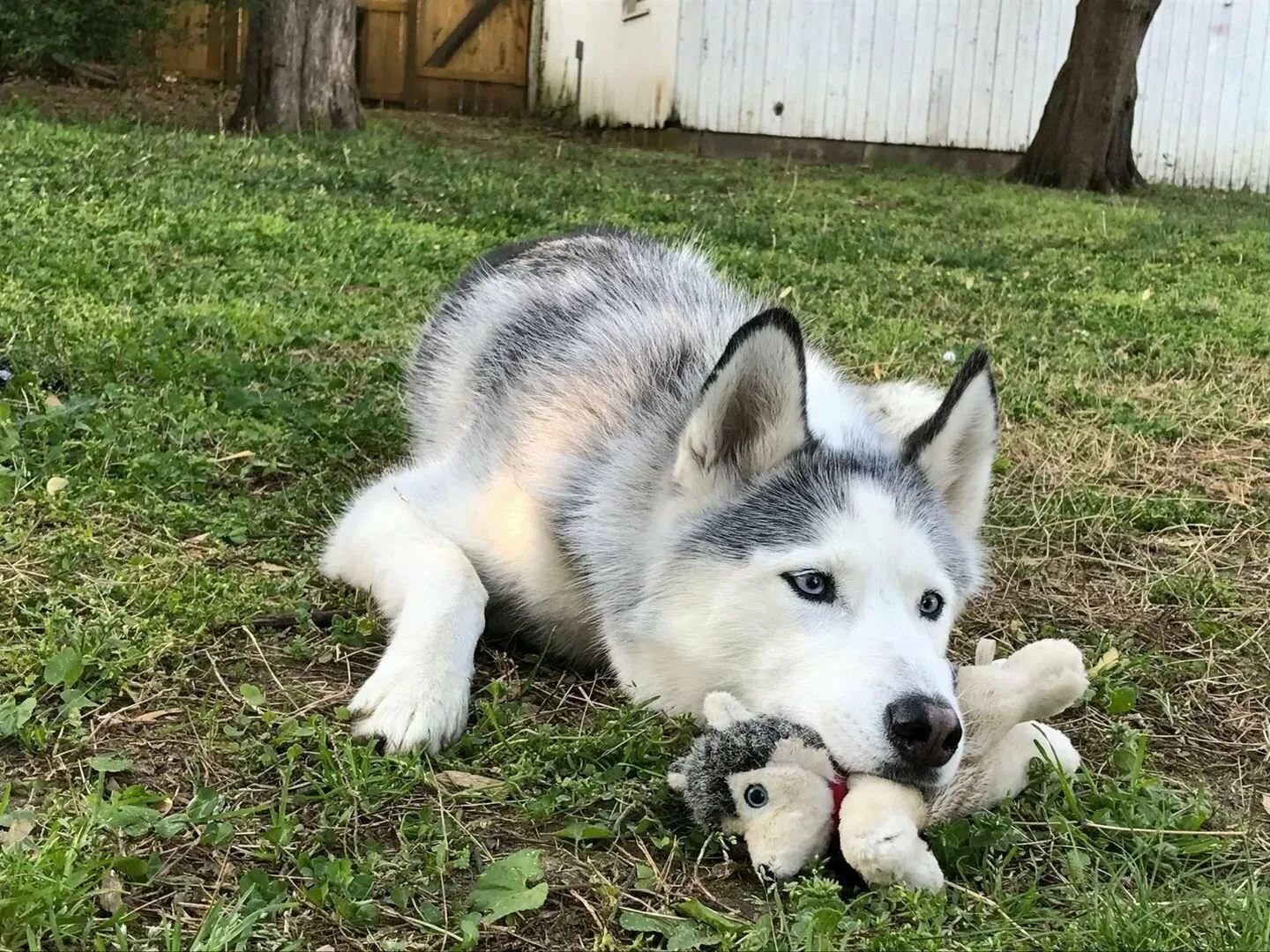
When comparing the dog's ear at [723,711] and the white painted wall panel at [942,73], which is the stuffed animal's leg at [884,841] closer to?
the dog's ear at [723,711]

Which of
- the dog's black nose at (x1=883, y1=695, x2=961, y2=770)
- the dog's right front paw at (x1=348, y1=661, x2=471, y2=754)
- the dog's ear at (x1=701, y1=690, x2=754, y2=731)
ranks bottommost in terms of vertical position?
the dog's right front paw at (x1=348, y1=661, x2=471, y2=754)

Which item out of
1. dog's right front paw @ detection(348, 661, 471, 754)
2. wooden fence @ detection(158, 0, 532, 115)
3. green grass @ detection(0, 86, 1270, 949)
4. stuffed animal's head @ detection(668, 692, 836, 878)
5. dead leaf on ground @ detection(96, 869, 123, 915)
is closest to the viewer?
dead leaf on ground @ detection(96, 869, 123, 915)

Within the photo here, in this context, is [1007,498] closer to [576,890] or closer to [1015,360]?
[1015,360]

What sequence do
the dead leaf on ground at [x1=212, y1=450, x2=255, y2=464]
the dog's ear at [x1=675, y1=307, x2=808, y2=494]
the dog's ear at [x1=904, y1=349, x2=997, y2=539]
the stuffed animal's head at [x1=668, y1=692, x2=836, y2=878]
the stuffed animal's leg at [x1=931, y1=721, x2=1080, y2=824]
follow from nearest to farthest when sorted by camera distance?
the stuffed animal's head at [x1=668, y1=692, x2=836, y2=878]
the stuffed animal's leg at [x1=931, y1=721, x2=1080, y2=824]
the dog's ear at [x1=675, y1=307, x2=808, y2=494]
the dog's ear at [x1=904, y1=349, x2=997, y2=539]
the dead leaf on ground at [x1=212, y1=450, x2=255, y2=464]

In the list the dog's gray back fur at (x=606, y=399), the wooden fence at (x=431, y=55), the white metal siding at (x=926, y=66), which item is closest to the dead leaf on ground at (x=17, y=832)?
the dog's gray back fur at (x=606, y=399)

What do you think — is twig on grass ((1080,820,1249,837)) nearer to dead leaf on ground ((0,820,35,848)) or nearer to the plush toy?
the plush toy

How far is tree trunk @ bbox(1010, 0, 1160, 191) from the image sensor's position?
13797 millimetres

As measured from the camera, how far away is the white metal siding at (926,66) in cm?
1609

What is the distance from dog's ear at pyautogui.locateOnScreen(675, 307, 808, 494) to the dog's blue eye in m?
0.32

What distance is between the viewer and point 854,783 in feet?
6.84

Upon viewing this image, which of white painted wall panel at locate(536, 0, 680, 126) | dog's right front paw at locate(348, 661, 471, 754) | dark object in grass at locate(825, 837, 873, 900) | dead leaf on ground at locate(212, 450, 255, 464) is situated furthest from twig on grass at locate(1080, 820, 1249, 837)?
white painted wall panel at locate(536, 0, 680, 126)

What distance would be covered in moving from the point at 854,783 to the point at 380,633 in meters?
1.28

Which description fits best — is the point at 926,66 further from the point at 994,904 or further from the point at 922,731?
the point at 994,904

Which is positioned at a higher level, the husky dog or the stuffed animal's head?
the husky dog
